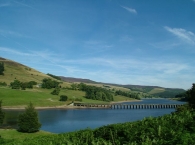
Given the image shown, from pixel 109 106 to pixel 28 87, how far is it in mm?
74000

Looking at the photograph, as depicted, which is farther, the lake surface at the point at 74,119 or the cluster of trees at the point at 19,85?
the cluster of trees at the point at 19,85

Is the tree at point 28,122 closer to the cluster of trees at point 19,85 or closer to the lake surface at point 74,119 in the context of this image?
the lake surface at point 74,119

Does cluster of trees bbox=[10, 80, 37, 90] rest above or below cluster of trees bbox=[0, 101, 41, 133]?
above

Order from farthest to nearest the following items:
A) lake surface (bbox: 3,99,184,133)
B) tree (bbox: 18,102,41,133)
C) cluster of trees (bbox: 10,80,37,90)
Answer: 1. cluster of trees (bbox: 10,80,37,90)
2. lake surface (bbox: 3,99,184,133)
3. tree (bbox: 18,102,41,133)

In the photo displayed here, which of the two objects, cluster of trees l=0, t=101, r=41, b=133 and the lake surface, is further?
the lake surface

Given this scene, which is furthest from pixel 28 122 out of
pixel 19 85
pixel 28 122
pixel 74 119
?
pixel 19 85

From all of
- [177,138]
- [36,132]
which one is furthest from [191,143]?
[36,132]

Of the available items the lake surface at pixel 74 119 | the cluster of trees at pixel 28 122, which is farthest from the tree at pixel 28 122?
the lake surface at pixel 74 119

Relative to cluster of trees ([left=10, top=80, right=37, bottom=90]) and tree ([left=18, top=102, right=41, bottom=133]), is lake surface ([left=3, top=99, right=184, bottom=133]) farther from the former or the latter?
cluster of trees ([left=10, top=80, right=37, bottom=90])

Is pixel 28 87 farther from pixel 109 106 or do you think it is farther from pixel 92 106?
pixel 109 106

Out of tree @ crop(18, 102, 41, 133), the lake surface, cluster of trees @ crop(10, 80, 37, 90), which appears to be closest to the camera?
tree @ crop(18, 102, 41, 133)

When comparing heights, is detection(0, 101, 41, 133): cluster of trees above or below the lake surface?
above

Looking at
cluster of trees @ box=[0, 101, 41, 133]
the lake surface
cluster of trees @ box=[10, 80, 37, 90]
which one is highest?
cluster of trees @ box=[10, 80, 37, 90]

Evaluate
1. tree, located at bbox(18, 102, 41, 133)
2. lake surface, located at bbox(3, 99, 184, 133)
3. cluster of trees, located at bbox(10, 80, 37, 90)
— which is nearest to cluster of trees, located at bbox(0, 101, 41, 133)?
tree, located at bbox(18, 102, 41, 133)
